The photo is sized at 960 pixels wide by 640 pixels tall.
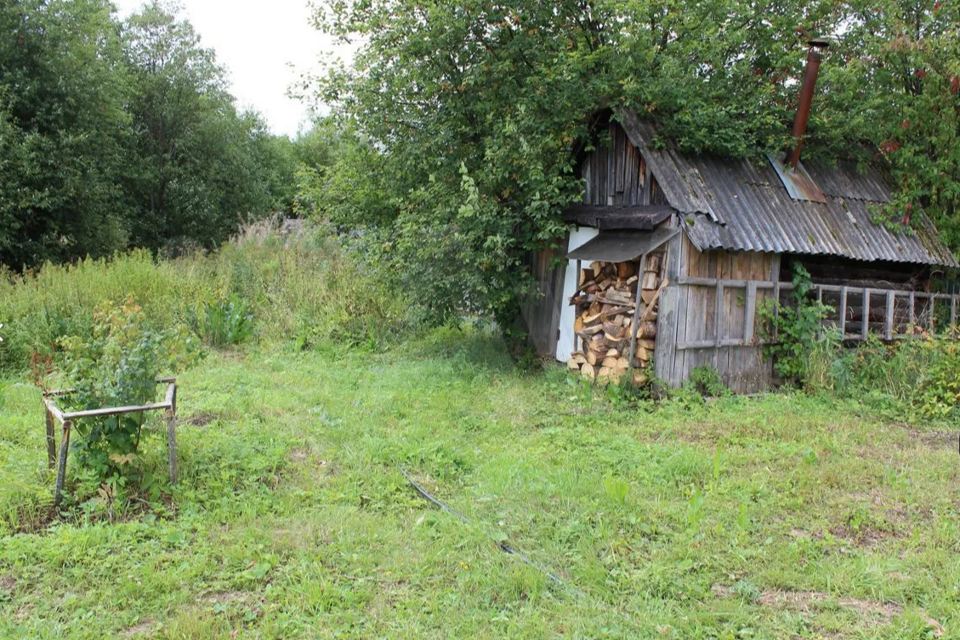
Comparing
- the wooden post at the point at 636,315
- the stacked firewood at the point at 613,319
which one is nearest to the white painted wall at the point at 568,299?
the stacked firewood at the point at 613,319

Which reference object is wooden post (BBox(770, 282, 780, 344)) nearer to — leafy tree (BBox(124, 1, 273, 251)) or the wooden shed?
the wooden shed

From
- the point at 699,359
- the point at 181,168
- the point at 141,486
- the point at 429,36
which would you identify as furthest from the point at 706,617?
the point at 181,168

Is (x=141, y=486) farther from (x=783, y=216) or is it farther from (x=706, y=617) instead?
(x=783, y=216)

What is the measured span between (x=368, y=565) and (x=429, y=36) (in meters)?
7.24

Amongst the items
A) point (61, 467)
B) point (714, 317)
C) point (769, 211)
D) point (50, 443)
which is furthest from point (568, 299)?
point (61, 467)

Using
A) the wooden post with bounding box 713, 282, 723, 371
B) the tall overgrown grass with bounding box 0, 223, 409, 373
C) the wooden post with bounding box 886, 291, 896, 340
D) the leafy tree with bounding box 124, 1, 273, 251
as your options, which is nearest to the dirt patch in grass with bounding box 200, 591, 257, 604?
the wooden post with bounding box 713, 282, 723, 371

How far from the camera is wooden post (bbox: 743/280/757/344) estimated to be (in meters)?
8.29

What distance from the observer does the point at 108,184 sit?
18.6 metres

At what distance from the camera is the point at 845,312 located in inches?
350

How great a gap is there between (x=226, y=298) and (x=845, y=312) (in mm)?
9536

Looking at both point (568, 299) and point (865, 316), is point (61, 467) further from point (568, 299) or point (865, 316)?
point (865, 316)

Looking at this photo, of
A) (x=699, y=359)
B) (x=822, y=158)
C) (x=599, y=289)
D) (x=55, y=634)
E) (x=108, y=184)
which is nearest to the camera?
(x=55, y=634)

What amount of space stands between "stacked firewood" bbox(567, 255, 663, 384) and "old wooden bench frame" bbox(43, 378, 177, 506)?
199 inches

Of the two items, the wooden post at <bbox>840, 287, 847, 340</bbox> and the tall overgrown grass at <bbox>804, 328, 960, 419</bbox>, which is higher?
the wooden post at <bbox>840, 287, 847, 340</bbox>
